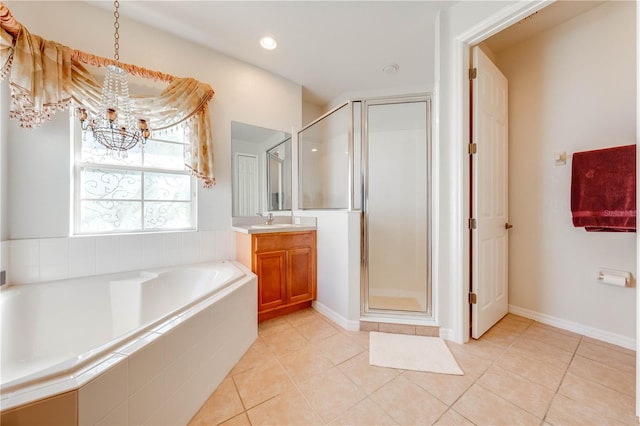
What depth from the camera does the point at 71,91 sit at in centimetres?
158

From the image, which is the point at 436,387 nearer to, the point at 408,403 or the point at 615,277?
the point at 408,403

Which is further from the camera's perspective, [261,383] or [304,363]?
[304,363]

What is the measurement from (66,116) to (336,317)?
265 cm

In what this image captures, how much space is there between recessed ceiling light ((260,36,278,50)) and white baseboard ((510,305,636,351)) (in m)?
3.41

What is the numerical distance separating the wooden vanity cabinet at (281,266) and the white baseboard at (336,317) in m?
0.11

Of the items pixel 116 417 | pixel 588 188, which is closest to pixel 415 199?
pixel 588 188

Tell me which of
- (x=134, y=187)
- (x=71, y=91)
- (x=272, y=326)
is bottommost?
(x=272, y=326)

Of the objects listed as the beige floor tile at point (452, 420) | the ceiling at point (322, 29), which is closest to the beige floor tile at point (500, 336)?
the beige floor tile at point (452, 420)

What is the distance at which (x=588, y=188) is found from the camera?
66.6 inches

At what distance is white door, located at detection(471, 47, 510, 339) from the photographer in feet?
5.79

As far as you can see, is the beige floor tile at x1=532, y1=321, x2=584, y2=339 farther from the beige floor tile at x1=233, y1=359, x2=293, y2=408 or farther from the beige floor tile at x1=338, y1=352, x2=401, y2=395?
the beige floor tile at x1=233, y1=359, x2=293, y2=408

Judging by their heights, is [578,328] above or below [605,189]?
below

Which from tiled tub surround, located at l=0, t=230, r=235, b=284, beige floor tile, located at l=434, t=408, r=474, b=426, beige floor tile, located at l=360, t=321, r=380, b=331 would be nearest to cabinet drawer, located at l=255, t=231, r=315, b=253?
tiled tub surround, located at l=0, t=230, r=235, b=284

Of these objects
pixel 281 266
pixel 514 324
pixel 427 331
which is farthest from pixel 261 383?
pixel 514 324
